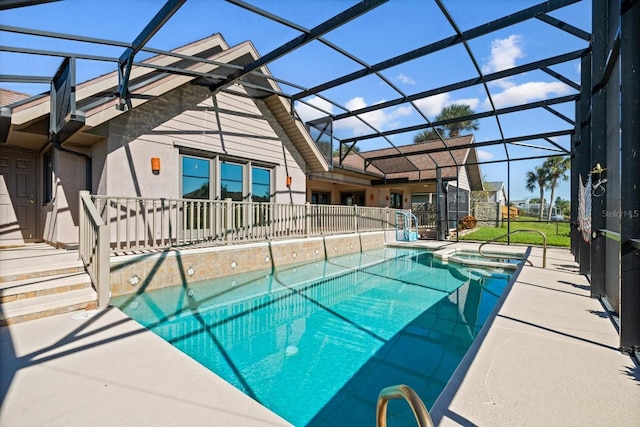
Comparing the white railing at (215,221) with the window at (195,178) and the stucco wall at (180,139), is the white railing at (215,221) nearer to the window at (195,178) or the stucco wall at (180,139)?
the window at (195,178)

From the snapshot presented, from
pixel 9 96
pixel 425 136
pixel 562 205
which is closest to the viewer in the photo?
pixel 9 96

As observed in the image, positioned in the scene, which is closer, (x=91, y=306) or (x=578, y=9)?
(x=91, y=306)

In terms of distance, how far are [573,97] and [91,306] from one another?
1072cm

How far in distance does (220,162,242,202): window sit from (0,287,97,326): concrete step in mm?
4591

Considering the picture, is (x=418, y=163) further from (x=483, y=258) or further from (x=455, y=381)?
(x=455, y=381)

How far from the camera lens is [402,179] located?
1628 cm

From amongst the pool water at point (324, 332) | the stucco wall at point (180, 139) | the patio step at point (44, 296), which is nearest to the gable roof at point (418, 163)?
the stucco wall at point (180, 139)

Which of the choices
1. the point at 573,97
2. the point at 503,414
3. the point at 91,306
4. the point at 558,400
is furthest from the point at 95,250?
the point at 573,97

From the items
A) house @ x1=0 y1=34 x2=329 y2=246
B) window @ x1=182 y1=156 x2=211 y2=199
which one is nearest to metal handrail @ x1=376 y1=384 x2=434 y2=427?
house @ x1=0 y1=34 x2=329 y2=246

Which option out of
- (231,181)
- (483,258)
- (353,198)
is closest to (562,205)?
(353,198)

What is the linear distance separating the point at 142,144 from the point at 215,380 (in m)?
6.12

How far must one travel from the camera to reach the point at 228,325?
4.46 m

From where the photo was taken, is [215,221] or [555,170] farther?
[555,170]

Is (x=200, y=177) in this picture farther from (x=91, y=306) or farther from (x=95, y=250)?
(x=91, y=306)
